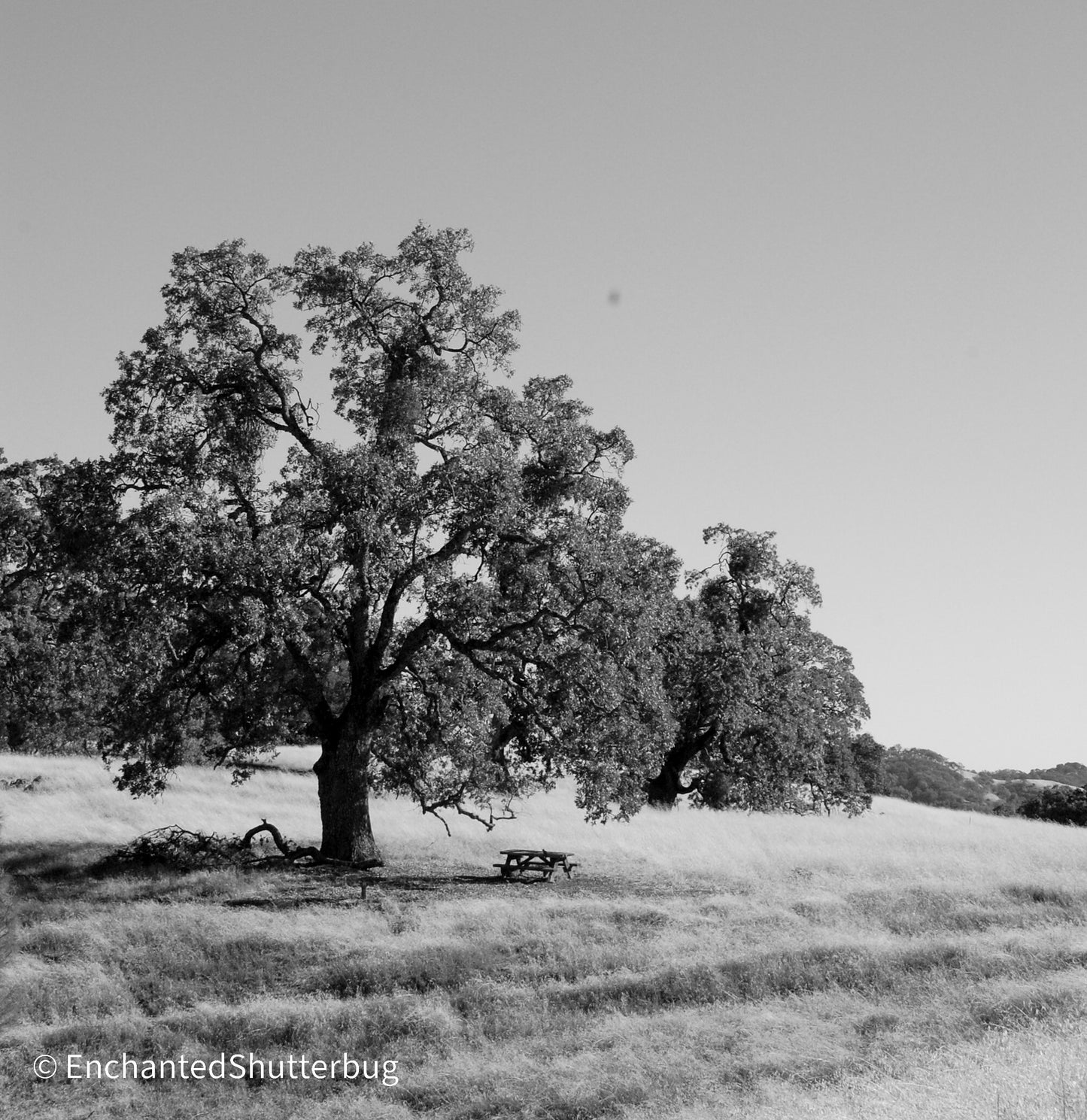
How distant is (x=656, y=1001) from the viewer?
1442cm

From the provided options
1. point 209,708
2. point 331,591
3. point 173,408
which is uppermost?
point 173,408

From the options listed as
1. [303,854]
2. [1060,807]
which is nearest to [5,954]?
[303,854]

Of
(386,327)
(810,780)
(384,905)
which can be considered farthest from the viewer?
(810,780)

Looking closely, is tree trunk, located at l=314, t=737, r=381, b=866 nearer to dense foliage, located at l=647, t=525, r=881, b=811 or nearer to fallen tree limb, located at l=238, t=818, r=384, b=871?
fallen tree limb, located at l=238, t=818, r=384, b=871

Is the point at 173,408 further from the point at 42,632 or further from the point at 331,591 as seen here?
the point at 42,632

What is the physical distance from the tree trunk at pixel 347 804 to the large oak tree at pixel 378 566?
0.05 meters

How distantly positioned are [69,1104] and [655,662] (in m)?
15.9

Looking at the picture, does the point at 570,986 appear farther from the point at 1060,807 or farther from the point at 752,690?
the point at 1060,807

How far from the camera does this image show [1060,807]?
63.9 meters

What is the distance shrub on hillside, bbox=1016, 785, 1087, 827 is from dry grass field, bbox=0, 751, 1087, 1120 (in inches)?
1509

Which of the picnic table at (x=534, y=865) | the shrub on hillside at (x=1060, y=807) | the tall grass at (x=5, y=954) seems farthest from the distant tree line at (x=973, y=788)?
the tall grass at (x=5, y=954)

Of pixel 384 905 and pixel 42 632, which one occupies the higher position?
pixel 42 632

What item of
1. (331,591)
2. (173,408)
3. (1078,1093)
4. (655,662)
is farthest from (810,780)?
(1078,1093)

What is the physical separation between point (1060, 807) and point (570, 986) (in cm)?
5867
